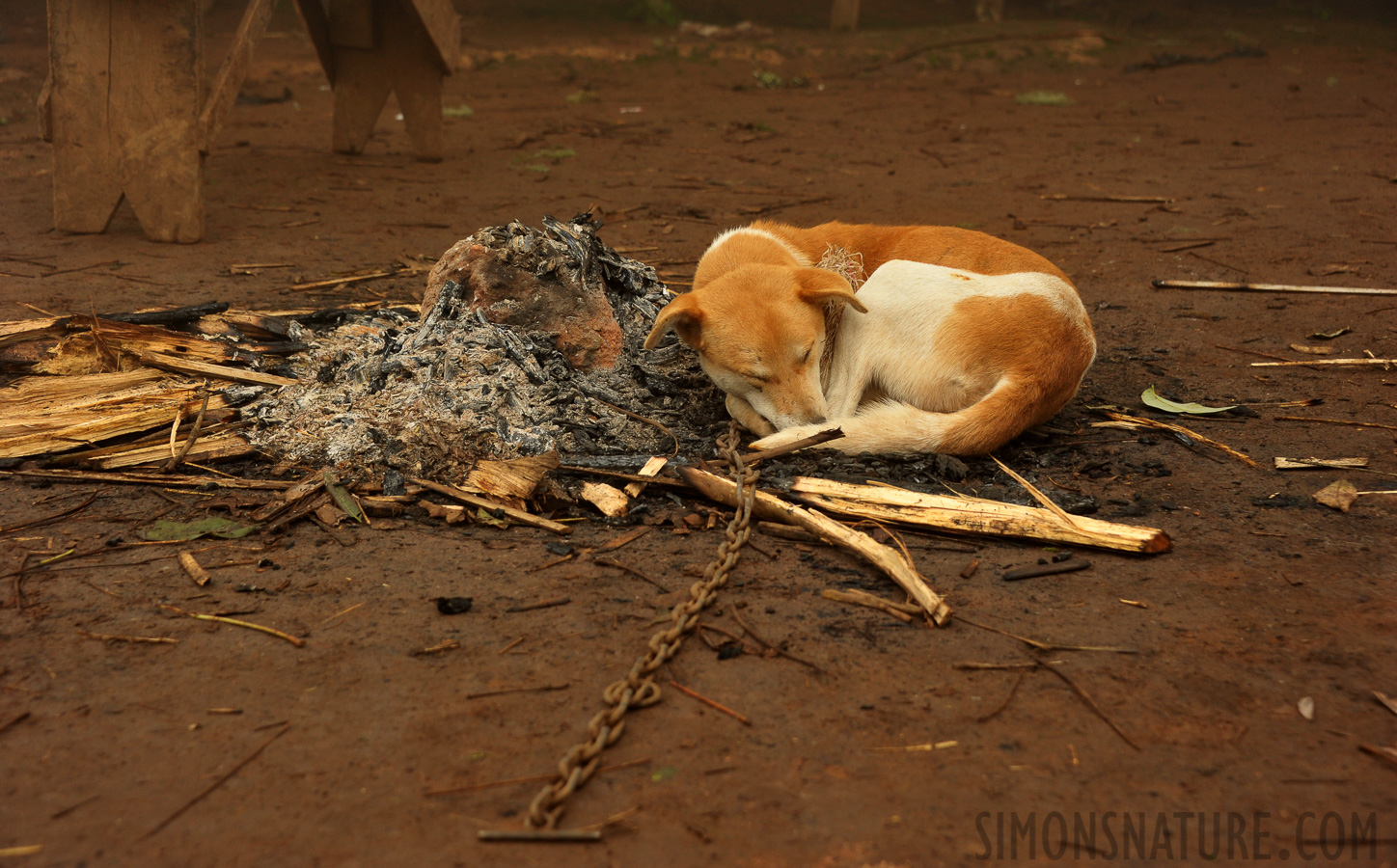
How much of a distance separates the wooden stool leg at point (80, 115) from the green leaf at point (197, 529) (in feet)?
15.5

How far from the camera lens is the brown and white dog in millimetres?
3602

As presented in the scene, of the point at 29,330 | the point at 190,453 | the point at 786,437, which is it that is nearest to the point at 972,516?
the point at 786,437

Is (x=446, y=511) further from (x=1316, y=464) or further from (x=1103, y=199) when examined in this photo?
(x=1103, y=199)

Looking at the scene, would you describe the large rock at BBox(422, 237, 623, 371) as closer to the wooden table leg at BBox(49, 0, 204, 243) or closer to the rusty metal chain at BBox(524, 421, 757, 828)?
the rusty metal chain at BBox(524, 421, 757, 828)

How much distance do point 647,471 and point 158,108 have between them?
5.38 metres

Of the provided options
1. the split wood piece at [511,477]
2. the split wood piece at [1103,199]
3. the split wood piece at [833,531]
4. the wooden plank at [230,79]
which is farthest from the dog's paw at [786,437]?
the split wood piece at [1103,199]

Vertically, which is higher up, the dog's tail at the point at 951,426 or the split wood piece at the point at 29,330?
the split wood piece at the point at 29,330

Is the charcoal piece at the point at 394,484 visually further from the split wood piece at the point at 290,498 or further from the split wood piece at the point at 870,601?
the split wood piece at the point at 870,601

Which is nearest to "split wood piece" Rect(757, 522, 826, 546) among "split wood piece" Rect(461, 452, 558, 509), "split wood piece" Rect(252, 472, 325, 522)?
"split wood piece" Rect(461, 452, 558, 509)

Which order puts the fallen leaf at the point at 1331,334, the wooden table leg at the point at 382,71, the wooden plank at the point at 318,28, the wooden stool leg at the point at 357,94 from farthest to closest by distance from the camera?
the wooden stool leg at the point at 357,94 < the wooden table leg at the point at 382,71 < the wooden plank at the point at 318,28 < the fallen leaf at the point at 1331,334

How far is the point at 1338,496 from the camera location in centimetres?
329

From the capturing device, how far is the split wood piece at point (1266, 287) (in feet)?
18.4

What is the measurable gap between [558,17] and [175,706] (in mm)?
15279

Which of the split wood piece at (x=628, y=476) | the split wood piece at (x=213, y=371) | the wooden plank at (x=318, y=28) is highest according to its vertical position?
the wooden plank at (x=318, y=28)
